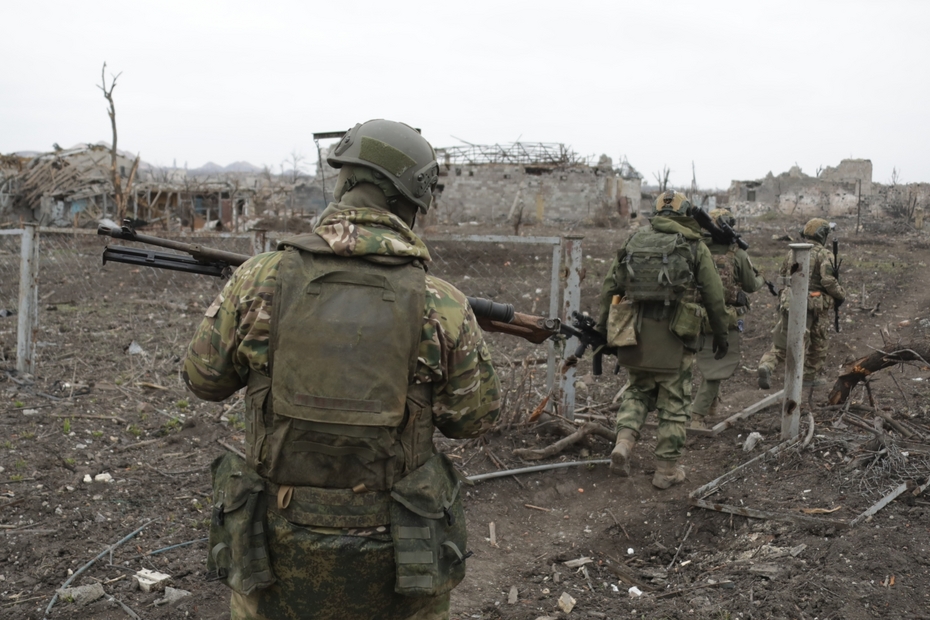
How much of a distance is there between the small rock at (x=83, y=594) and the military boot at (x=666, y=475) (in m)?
3.22

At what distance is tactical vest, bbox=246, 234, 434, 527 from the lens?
184 centimetres

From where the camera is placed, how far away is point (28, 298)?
620cm

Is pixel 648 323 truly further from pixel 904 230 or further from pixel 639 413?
pixel 904 230

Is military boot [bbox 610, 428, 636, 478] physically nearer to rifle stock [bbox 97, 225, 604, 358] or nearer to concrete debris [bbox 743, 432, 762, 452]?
concrete debris [bbox 743, 432, 762, 452]

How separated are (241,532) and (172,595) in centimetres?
160

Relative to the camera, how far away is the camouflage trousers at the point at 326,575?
6.40 feet

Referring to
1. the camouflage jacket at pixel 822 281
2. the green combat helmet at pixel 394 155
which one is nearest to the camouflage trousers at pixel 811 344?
the camouflage jacket at pixel 822 281

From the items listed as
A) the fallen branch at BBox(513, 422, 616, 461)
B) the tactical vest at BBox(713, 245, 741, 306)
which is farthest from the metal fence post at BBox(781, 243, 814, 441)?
the tactical vest at BBox(713, 245, 741, 306)

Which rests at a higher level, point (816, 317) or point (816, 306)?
point (816, 306)

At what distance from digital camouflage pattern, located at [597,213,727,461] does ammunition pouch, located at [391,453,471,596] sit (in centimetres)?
293

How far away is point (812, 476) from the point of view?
417 centimetres

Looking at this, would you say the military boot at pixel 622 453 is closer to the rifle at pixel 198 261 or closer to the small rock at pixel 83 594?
the rifle at pixel 198 261

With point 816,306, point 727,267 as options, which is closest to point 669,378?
point 727,267

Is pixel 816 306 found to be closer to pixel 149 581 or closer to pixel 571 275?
pixel 571 275
